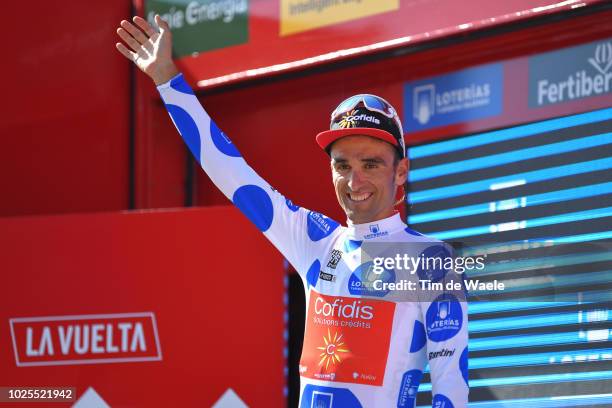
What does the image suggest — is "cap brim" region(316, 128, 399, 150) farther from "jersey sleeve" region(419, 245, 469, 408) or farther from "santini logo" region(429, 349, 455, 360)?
"santini logo" region(429, 349, 455, 360)

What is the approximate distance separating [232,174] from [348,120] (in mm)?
411

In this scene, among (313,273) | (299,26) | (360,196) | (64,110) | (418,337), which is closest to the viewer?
(418,337)

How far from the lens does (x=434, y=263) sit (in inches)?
131

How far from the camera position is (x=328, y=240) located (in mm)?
3504

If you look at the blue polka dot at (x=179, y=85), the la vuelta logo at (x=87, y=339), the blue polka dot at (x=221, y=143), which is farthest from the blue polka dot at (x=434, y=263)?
the la vuelta logo at (x=87, y=339)

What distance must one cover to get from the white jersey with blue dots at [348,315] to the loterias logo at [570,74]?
0.99m

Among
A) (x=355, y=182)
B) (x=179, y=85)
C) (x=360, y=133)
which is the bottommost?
(x=355, y=182)

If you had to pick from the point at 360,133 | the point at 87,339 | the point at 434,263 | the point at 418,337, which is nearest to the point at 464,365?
the point at 418,337

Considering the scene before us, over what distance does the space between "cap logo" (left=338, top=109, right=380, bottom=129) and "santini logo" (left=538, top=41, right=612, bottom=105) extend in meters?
1.00

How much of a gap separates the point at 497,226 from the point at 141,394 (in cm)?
138

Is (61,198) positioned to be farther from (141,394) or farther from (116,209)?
(141,394)

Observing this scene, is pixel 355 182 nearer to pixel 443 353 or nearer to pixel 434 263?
pixel 434 263

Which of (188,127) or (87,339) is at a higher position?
(188,127)

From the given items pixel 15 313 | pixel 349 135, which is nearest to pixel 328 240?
pixel 349 135
